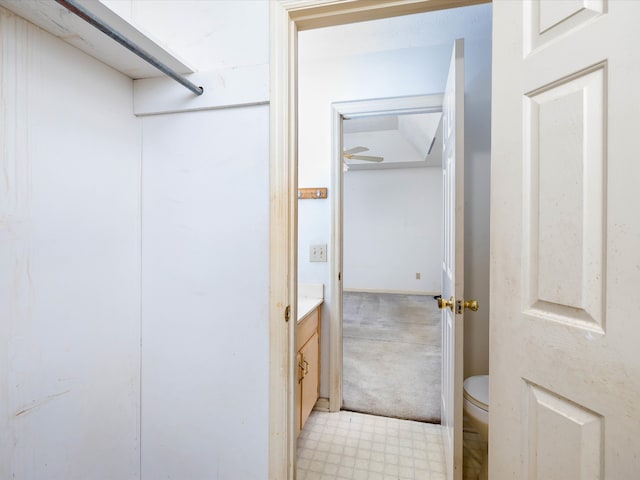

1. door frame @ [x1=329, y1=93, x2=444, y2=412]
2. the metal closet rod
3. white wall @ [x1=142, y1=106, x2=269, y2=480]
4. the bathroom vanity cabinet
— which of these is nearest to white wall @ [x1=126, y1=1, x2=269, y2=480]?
white wall @ [x1=142, y1=106, x2=269, y2=480]

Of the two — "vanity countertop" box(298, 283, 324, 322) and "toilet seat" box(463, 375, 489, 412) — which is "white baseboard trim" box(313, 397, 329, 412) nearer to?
"vanity countertop" box(298, 283, 324, 322)

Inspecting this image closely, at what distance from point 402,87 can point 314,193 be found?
90 cm

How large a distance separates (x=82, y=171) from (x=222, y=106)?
486mm

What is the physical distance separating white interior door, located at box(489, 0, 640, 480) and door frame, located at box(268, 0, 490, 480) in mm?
472

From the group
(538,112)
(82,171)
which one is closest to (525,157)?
(538,112)

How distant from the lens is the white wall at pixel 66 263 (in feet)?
2.34

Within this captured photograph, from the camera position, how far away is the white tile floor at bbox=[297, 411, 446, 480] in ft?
4.77

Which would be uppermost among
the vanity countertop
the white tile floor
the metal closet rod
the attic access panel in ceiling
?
the attic access panel in ceiling

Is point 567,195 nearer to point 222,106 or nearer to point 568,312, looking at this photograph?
point 568,312

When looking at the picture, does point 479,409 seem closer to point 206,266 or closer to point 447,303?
point 447,303

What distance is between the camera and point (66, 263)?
2.73 ft

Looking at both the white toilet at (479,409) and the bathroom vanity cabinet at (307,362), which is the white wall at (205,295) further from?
the white toilet at (479,409)

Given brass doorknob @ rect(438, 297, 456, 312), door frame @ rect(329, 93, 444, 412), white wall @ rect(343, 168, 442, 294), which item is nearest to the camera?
brass doorknob @ rect(438, 297, 456, 312)

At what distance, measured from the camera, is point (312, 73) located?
1.97 m
